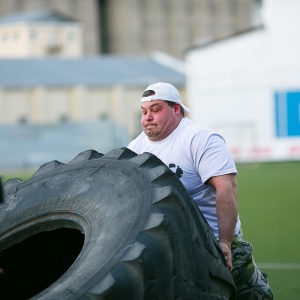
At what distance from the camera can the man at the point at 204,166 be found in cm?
655

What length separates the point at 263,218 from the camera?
58.4 ft

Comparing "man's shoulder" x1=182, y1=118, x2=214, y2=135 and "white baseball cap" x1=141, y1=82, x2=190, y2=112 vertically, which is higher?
"white baseball cap" x1=141, y1=82, x2=190, y2=112

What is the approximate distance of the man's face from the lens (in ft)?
22.2

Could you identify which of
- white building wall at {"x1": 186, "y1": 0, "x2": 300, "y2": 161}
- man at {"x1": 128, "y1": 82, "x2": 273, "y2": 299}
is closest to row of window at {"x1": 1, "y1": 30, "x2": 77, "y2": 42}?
white building wall at {"x1": 186, "y1": 0, "x2": 300, "y2": 161}

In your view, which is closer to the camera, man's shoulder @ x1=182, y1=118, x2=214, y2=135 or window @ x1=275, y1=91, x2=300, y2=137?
man's shoulder @ x1=182, y1=118, x2=214, y2=135

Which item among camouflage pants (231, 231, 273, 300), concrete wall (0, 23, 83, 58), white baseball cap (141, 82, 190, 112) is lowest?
camouflage pants (231, 231, 273, 300)

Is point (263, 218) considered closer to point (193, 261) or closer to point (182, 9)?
point (193, 261)

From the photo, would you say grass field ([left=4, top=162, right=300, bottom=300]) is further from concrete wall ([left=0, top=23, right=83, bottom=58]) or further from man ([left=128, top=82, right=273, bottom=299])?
concrete wall ([left=0, top=23, right=83, bottom=58])

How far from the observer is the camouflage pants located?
676 centimetres

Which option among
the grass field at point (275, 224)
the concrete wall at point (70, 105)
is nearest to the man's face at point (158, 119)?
the grass field at point (275, 224)

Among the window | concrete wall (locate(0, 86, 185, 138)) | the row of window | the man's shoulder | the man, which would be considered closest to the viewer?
the man

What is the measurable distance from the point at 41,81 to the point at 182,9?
40.2m

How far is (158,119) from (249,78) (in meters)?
39.6

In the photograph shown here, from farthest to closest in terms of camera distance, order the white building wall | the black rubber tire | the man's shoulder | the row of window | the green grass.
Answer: the row of window < the white building wall < the green grass < the man's shoulder < the black rubber tire
